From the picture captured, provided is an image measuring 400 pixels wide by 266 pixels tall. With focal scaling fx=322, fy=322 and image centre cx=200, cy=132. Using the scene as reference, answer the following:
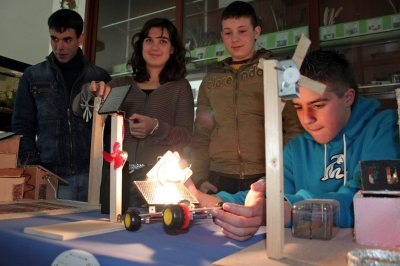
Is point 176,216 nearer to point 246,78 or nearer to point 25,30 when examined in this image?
point 246,78

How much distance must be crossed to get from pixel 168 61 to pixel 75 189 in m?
0.83

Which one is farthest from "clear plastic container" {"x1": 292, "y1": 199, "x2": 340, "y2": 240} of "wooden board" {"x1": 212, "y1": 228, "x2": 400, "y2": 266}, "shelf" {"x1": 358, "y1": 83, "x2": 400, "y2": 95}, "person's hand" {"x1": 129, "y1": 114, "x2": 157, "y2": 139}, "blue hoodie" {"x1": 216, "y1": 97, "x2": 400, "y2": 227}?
"shelf" {"x1": 358, "y1": 83, "x2": 400, "y2": 95}

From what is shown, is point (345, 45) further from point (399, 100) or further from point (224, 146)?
point (399, 100)

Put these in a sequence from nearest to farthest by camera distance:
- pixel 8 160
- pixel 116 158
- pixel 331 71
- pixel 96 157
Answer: pixel 116 158
pixel 331 71
pixel 96 157
pixel 8 160

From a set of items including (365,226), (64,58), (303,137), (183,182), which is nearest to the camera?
(365,226)

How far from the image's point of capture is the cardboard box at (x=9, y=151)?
145 centimetres

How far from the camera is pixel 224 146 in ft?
5.11

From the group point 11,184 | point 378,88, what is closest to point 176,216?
point 11,184

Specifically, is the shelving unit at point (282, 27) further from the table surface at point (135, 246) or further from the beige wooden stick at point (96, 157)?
the table surface at point (135, 246)

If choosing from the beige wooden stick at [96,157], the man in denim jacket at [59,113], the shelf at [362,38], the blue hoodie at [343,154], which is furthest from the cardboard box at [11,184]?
the shelf at [362,38]

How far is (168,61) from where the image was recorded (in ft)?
5.46

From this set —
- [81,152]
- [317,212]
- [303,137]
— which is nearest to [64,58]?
[81,152]

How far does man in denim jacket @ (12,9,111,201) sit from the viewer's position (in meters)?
1.74

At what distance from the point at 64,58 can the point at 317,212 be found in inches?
69.3
